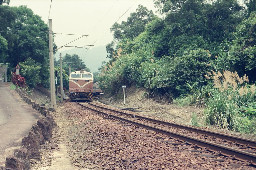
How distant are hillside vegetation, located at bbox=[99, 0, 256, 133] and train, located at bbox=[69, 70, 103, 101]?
284 cm

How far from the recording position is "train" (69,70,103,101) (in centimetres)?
3153

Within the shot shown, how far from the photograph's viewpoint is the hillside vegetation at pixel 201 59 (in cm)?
1488

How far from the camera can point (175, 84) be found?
74.7ft

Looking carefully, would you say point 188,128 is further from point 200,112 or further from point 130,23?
point 130,23

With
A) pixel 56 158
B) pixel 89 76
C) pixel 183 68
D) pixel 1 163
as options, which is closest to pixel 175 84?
pixel 183 68

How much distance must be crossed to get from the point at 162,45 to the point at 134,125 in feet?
55.2

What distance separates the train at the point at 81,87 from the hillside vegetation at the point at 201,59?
2.84 metres

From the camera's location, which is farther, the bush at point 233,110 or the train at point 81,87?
the train at point 81,87

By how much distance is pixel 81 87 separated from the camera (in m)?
31.6

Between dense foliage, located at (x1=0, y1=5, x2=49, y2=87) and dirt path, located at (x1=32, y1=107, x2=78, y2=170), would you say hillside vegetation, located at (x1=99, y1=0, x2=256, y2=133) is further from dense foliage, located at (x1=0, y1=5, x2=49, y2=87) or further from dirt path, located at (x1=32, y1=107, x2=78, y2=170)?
dense foliage, located at (x1=0, y1=5, x2=49, y2=87)

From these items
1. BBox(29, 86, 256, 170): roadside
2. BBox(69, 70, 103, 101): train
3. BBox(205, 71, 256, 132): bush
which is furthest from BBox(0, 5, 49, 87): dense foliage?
BBox(205, 71, 256, 132): bush

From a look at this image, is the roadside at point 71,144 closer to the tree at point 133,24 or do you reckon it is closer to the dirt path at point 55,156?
the dirt path at point 55,156

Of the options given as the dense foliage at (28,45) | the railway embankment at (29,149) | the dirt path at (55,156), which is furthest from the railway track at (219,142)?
the dense foliage at (28,45)

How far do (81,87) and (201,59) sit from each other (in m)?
14.0
